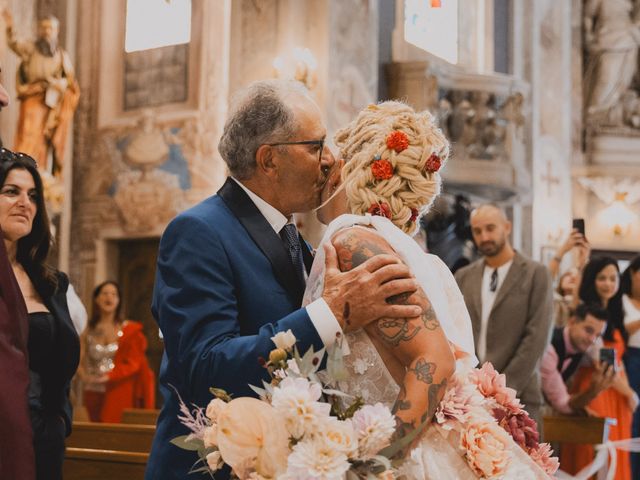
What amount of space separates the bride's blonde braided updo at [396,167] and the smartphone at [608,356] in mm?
4392

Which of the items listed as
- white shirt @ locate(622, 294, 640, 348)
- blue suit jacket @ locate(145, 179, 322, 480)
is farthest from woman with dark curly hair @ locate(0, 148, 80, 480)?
white shirt @ locate(622, 294, 640, 348)

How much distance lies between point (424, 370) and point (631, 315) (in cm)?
582

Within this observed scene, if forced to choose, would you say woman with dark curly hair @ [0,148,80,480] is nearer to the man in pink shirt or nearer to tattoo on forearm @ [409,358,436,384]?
tattoo on forearm @ [409,358,436,384]

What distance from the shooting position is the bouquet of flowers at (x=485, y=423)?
7.49 ft

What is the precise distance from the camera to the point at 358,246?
95.1 inches

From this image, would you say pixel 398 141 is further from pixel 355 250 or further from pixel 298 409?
pixel 298 409

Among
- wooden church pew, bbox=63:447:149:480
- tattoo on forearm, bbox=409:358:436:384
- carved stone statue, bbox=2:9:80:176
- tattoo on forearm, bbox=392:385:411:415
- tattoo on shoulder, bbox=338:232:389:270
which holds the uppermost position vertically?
carved stone statue, bbox=2:9:80:176

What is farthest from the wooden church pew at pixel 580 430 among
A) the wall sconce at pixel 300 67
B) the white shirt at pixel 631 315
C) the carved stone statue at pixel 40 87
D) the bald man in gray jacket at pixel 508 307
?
the carved stone statue at pixel 40 87

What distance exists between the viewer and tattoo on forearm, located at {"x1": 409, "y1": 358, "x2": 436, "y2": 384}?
228 centimetres

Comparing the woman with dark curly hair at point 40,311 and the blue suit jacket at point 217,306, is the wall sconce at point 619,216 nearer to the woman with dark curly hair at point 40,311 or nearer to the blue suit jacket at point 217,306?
the woman with dark curly hair at point 40,311

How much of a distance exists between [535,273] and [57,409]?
3.35m

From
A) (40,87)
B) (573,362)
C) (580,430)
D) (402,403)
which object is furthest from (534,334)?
(40,87)

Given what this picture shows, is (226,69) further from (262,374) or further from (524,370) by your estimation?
(262,374)

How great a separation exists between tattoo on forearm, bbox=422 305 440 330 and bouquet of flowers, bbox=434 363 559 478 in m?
0.16
